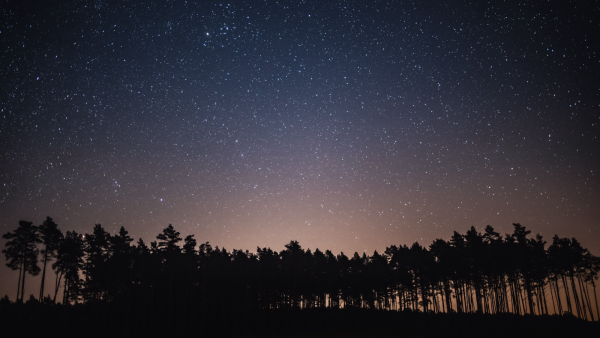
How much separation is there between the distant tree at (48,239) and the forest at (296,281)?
108 mm

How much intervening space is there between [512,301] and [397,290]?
67.4 ft

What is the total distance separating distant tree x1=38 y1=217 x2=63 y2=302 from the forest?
0.11 metres

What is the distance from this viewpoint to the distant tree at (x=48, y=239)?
124 ft

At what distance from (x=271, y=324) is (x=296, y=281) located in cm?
941

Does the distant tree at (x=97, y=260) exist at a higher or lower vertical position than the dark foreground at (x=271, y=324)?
higher

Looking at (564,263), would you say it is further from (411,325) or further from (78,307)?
(78,307)

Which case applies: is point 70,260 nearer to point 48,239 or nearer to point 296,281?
point 48,239

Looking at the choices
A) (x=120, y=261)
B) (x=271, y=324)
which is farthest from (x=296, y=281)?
(x=120, y=261)

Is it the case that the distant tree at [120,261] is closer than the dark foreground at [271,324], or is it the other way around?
the dark foreground at [271,324]

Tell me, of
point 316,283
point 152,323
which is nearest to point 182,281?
point 152,323

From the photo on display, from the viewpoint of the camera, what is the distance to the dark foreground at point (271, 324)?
44781 mm

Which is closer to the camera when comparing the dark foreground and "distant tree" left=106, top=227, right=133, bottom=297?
the dark foreground

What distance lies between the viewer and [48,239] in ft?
125

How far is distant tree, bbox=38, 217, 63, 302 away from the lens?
37938mm
